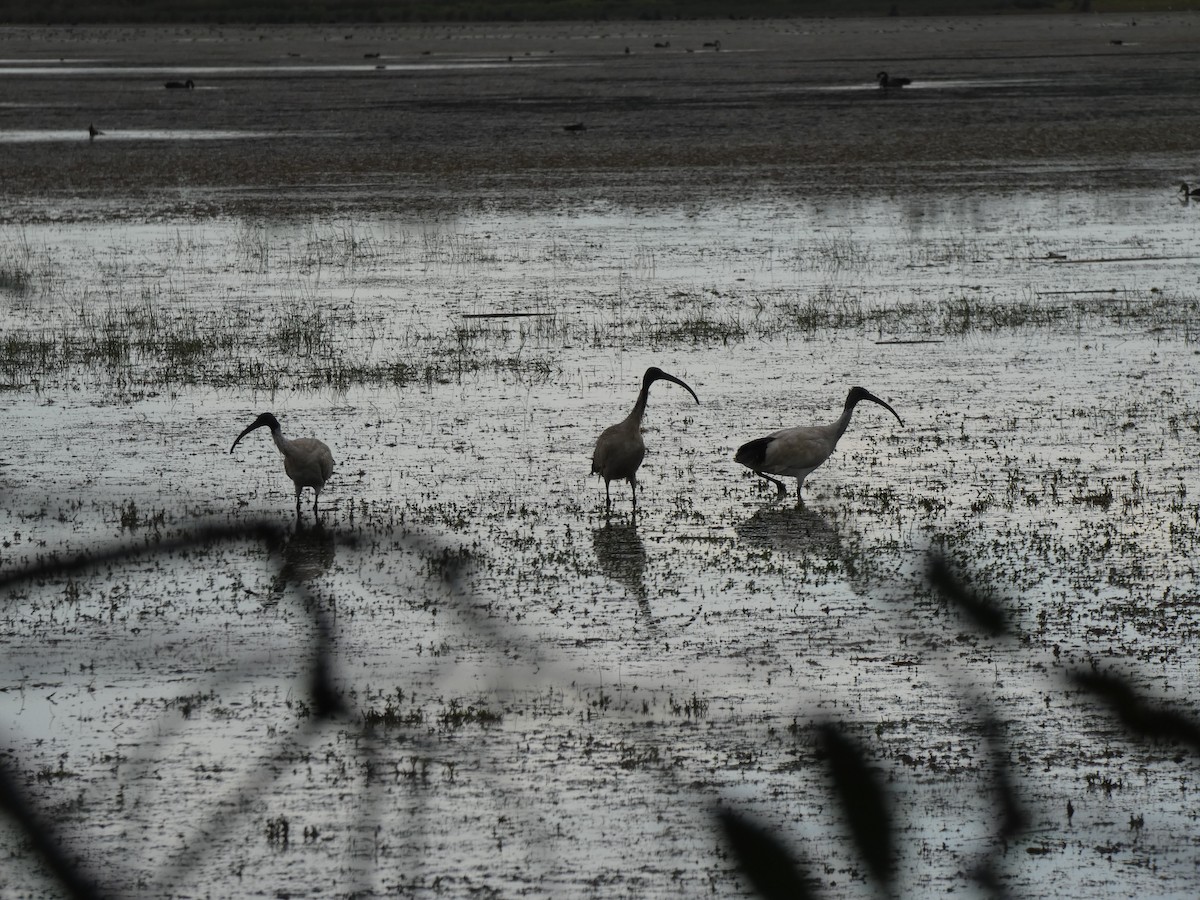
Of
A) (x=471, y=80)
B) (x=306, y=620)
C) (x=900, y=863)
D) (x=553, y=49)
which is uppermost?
(x=553, y=49)

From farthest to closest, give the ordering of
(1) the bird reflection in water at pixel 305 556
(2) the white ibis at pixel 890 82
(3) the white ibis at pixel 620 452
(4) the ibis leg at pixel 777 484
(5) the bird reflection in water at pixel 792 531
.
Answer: (2) the white ibis at pixel 890 82 < (4) the ibis leg at pixel 777 484 < (3) the white ibis at pixel 620 452 < (5) the bird reflection in water at pixel 792 531 < (1) the bird reflection in water at pixel 305 556

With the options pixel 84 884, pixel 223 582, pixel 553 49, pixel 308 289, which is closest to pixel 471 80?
pixel 553 49

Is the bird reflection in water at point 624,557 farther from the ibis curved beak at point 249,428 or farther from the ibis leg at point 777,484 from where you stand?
the ibis curved beak at point 249,428

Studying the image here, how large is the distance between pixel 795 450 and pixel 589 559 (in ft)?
6.24

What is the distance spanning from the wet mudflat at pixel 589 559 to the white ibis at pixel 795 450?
30 cm

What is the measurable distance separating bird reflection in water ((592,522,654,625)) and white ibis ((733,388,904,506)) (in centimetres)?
113

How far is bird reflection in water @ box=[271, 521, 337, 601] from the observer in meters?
11.2

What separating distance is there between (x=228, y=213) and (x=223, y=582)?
20282 mm

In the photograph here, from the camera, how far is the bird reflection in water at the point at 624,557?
426 inches

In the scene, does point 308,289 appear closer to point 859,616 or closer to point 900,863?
point 859,616

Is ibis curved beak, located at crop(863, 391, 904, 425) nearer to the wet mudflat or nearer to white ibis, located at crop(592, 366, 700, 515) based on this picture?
the wet mudflat

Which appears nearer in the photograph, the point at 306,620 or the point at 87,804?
the point at 87,804

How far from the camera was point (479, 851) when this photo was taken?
291 inches

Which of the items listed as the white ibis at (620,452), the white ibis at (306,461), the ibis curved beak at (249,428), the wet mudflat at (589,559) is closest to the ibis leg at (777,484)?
the wet mudflat at (589,559)
